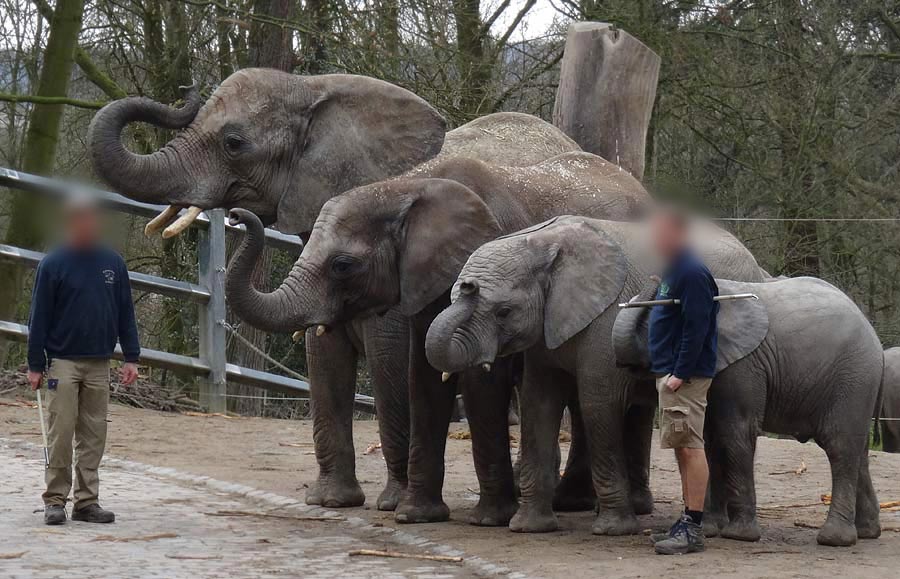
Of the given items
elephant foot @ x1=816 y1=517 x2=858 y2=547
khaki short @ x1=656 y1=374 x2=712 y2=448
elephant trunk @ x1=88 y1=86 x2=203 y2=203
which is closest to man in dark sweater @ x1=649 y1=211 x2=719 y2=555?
khaki short @ x1=656 y1=374 x2=712 y2=448

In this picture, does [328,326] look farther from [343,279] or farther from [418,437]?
[418,437]

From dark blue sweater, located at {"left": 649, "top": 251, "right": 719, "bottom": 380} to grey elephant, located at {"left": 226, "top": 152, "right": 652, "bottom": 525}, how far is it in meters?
1.33

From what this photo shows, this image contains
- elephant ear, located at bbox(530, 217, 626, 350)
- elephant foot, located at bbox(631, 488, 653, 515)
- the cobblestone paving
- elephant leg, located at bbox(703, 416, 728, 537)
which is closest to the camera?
the cobblestone paving

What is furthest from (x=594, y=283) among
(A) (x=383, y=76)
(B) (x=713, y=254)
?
(A) (x=383, y=76)

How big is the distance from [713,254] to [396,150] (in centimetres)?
206

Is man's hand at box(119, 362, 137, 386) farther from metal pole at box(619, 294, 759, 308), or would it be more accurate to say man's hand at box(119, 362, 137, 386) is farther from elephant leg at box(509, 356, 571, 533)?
metal pole at box(619, 294, 759, 308)

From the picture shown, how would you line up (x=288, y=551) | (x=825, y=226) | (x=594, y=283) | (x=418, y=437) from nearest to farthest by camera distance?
(x=288, y=551) < (x=594, y=283) < (x=418, y=437) < (x=825, y=226)

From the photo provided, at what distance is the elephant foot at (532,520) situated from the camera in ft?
26.1

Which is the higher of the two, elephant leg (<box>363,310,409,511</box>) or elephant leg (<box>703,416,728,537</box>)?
elephant leg (<box>363,310,409,511</box>)

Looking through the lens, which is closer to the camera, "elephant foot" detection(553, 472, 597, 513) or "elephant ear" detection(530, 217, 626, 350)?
"elephant ear" detection(530, 217, 626, 350)

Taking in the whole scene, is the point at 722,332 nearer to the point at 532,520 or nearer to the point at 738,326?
the point at 738,326

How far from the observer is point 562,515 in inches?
356

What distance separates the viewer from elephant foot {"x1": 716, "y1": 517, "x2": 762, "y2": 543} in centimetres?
751

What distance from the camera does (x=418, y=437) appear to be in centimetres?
849
